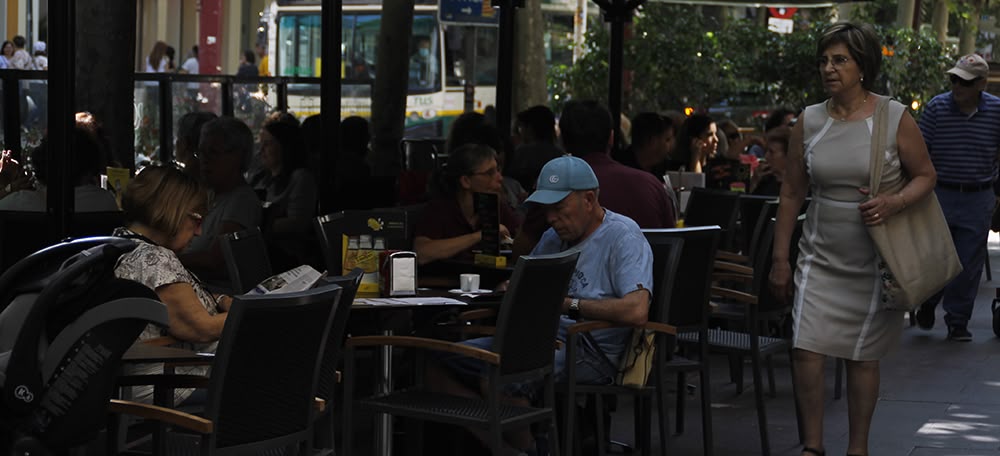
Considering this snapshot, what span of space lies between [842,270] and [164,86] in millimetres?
7332

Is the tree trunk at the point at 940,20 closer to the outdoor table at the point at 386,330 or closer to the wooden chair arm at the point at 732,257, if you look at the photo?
the wooden chair arm at the point at 732,257

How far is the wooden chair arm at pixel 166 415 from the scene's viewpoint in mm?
4461

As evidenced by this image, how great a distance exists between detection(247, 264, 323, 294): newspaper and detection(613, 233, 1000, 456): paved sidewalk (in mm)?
2058

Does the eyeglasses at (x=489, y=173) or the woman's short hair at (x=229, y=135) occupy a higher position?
the woman's short hair at (x=229, y=135)

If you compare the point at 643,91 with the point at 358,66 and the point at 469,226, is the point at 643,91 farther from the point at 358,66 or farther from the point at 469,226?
the point at 469,226

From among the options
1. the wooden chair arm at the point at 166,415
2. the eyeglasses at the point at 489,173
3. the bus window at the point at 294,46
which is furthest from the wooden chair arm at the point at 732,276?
the bus window at the point at 294,46

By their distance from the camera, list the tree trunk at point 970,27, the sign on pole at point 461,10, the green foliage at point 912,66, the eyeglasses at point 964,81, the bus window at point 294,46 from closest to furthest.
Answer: the eyeglasses at point 964,81 < the bus window at point 294,46 < the sign on pole at point 461,10 < the green foliage at point 912,66 < the tree trunk at point 970,27

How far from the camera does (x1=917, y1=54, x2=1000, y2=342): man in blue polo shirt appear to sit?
11.7 meters

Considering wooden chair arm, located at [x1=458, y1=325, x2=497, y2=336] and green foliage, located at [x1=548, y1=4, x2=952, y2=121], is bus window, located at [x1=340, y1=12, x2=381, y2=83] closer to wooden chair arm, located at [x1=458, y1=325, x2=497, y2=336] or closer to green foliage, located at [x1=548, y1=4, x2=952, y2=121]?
green foliage, located at [x1=548, y1=4, x2=952, y2=121]

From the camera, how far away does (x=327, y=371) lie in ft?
17.3

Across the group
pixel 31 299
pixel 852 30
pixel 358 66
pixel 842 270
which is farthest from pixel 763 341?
pixel 358 66

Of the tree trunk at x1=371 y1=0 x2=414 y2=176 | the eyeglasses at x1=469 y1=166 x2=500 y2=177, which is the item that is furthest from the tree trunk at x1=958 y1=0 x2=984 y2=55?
the eyeglasses at x1=469 y1=166 x2=500 y2=177

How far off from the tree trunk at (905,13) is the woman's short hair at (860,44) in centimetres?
2278

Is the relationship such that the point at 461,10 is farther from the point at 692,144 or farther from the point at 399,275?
the point at 399,275
